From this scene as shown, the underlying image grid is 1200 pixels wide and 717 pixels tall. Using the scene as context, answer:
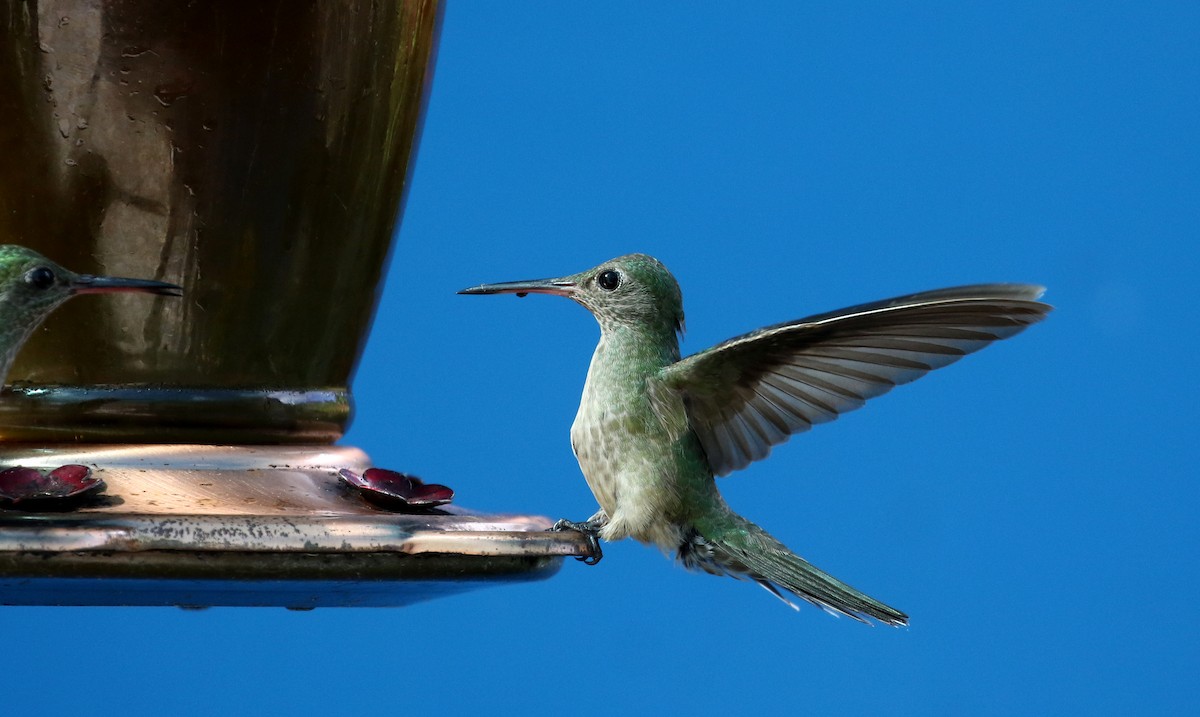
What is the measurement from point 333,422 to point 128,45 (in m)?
0.30

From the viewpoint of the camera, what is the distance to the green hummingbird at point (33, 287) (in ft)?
2.69

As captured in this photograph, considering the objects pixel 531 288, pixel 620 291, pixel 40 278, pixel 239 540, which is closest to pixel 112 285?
pixel 40 278

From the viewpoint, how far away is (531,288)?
1020mm

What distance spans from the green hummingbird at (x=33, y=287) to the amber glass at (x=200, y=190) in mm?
69

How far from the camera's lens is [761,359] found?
3.44ft

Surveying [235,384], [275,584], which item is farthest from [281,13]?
[275,584]

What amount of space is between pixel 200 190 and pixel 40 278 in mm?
127

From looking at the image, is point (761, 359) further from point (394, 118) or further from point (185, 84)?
point (185, 84)

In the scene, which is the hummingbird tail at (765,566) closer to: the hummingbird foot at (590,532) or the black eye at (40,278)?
the hummingbird foot at (590,532)

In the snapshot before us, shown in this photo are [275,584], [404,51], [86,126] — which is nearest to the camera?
[275,584]

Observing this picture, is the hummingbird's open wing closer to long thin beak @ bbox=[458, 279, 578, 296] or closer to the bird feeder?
long thin beak @ bbox=[458, 279, 578, 296]

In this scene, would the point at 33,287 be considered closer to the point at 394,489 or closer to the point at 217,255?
the point at 217,255

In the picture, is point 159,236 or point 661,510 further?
point 661,510

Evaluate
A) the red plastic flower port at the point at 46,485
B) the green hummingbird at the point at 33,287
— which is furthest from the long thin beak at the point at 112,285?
the red plastic flower port at the point at 46,485
